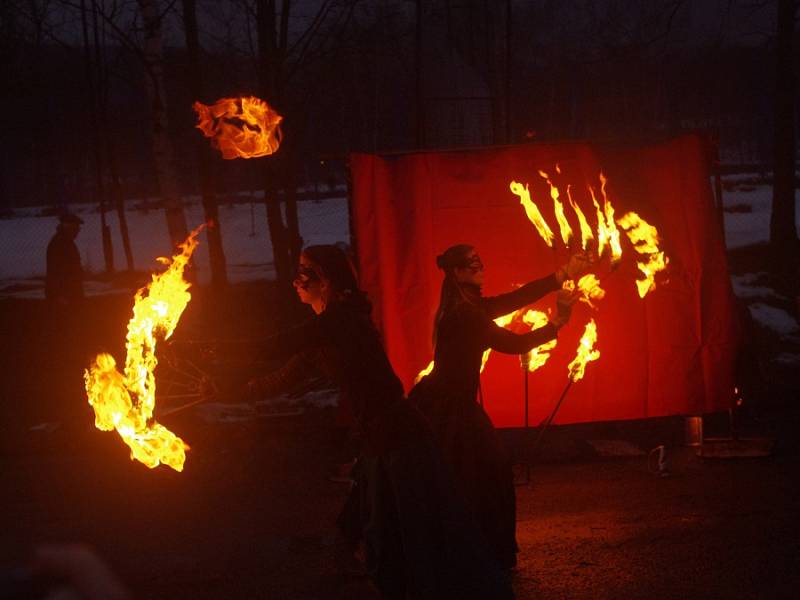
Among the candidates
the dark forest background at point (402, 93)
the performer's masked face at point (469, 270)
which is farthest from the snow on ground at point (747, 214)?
the performer's masked face at point (469, 270)

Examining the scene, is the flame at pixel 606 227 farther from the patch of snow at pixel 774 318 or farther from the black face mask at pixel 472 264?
the patch of snow at pixel 774 318

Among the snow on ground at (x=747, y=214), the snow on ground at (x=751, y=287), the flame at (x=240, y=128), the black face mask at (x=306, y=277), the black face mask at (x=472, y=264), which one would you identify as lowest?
the snow on ground at (x=751, y=287)

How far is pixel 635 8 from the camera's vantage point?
3547 centimetres

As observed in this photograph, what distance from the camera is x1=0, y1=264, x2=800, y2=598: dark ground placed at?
5.66m

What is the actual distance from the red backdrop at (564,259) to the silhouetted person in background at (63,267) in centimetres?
447

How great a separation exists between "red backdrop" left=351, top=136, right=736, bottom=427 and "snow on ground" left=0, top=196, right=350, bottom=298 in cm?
1193

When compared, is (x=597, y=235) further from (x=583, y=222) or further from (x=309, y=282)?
(x=309, y=282)

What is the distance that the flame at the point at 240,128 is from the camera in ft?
24.0

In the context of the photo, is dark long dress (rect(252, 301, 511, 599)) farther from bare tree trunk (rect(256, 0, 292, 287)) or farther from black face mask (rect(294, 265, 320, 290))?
bare tree trunk (rect(256, 0, 292, 287))

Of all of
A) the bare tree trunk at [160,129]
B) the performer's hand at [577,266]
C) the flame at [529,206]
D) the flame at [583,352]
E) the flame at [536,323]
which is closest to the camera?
the performer's hand at [577,266]

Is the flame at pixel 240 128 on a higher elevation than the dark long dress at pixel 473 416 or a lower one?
higher

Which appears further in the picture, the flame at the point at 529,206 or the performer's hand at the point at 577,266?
the flame at the point at 529,206

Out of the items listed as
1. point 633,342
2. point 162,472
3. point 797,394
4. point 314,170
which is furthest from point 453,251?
point 314,170

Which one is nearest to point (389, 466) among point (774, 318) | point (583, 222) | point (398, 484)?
point (398, 484)
